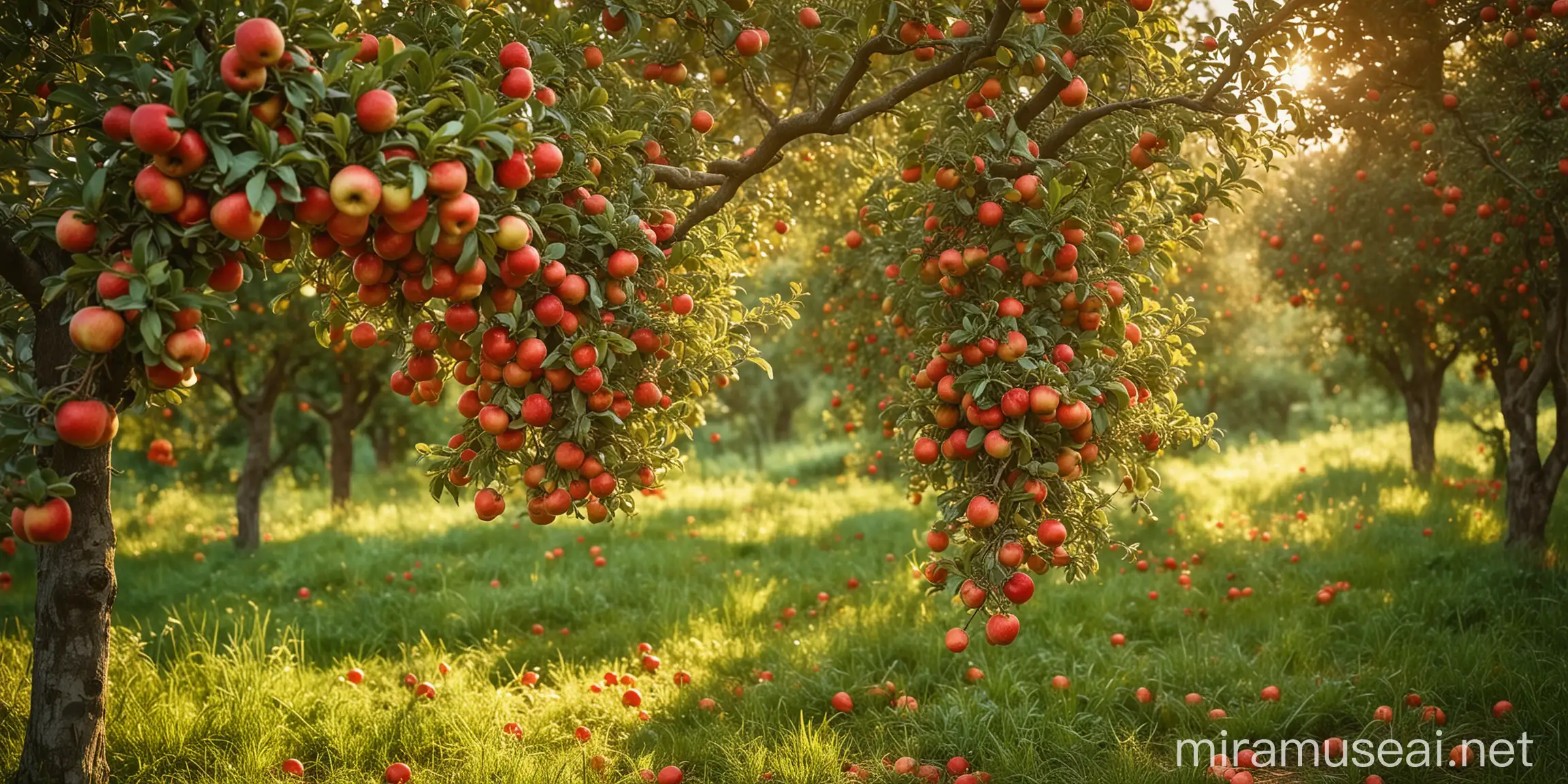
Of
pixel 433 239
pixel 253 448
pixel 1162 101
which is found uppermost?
pixel 1162 101

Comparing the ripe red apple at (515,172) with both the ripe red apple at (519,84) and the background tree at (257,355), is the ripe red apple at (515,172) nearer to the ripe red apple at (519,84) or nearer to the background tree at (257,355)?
the ripe red apple at (519,84)

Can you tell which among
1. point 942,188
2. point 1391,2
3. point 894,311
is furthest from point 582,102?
point 1391,2

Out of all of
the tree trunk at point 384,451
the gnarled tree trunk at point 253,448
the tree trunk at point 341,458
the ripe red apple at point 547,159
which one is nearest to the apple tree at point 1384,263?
the ripe red apple at point 547,159

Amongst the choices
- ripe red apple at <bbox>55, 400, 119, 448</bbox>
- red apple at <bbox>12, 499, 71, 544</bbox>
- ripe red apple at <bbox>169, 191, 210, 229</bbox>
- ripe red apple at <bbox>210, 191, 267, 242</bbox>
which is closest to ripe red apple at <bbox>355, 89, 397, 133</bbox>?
ripe red apple at <bbox>210, 191, 267, 242</bbox>

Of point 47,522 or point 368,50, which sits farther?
point 368,50

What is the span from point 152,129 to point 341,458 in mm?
12891

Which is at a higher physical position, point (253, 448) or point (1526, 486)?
point (253, 448)

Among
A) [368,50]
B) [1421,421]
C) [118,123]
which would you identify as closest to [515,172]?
[368,50]

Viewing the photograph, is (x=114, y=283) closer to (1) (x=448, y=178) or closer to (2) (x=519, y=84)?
(1) (x=448, y=178)

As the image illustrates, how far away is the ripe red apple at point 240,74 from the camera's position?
2.49 meters

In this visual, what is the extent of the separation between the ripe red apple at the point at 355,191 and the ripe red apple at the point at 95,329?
739mm

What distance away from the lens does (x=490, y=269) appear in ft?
9.52

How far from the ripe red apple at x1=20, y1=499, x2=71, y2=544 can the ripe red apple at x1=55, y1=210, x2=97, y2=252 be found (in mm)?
778

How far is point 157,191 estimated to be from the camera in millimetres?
2510
